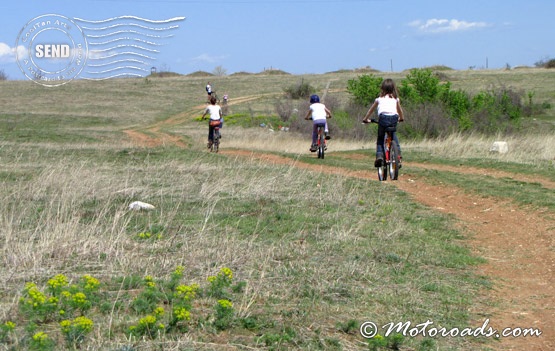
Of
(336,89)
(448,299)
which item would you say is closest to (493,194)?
(448,299)

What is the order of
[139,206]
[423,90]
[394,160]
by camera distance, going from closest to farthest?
[139,206]
[394,160]
[423,90]

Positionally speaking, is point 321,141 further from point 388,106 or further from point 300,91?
point 300,91

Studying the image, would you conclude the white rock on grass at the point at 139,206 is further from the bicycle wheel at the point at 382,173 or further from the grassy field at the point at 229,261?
the bicycle wheel at the point at 382,173

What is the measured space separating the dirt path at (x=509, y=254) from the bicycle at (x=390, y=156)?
1.03 feet

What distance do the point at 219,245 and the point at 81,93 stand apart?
211ft

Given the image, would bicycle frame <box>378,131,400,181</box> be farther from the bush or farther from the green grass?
the bush

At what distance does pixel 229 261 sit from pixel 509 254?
3428 millimetres

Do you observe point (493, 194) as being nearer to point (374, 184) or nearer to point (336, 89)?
point (374, 184)

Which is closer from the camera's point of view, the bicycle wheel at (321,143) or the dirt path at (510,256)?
the dirt path at (510,256)

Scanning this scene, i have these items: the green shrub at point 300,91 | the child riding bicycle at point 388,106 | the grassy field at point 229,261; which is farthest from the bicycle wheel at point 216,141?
the green shrub at point 300,91

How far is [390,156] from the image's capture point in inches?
519

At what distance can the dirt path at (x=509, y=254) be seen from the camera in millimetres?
5965

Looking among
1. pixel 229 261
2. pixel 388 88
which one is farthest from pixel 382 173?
pixel 229 261

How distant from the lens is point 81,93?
68.7 meters
